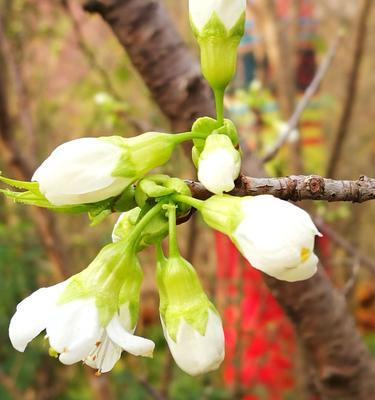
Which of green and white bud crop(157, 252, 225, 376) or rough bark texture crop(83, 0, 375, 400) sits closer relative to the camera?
green and white bud crop(157, 252, 225, 376)

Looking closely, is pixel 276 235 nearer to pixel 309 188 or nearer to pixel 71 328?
pixel 309 188

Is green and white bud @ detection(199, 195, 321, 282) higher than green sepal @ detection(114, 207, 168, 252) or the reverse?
higher

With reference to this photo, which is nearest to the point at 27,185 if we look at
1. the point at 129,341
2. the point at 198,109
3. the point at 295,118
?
the point at 129,341

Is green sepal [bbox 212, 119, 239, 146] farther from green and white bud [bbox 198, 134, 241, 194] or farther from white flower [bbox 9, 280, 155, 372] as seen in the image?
white flower [bbox 9, 280, 155, 372]

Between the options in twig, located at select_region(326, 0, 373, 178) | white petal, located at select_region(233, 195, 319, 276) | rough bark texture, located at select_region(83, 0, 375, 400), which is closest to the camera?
white petal, located at select_region(233, 195, 319, 276)

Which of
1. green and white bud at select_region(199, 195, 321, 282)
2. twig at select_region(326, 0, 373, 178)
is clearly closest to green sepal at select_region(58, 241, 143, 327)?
green and white bud at select_region(199, 195, 321, 282)

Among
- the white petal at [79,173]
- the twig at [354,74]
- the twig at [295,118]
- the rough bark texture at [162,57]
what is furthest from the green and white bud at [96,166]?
the twig at [354,74]
